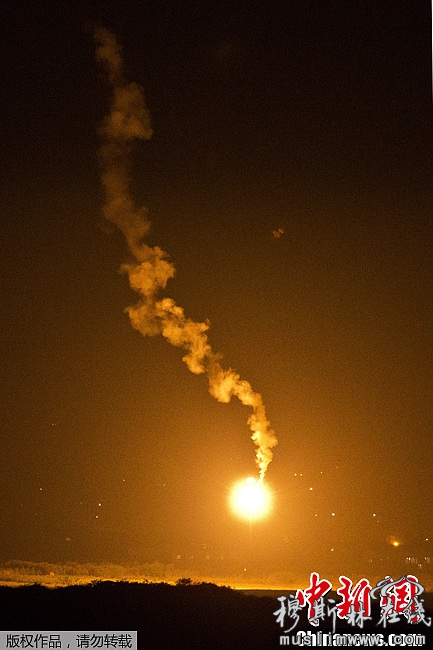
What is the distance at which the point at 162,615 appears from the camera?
742 inches

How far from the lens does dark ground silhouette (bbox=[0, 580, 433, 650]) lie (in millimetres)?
17531

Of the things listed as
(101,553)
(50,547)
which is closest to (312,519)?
(101,553)

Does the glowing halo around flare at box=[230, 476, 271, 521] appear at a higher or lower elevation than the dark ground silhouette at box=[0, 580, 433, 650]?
higher

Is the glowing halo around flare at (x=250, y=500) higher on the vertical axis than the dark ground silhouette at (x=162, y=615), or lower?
higher

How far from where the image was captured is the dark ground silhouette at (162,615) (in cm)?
1753

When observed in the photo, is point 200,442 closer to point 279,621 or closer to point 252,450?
point 252,450

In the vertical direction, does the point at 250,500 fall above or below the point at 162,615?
above

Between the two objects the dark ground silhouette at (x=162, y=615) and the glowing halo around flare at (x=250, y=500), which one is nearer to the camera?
the dark ground silhouette at (x=162, y=615)

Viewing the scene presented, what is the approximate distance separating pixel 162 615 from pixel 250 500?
769 inches

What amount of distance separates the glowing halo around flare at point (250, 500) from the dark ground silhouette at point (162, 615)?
17.1 metres

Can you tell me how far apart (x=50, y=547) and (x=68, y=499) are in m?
2.87

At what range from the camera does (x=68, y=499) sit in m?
40.2

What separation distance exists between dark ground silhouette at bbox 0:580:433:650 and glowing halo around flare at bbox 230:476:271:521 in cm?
1712

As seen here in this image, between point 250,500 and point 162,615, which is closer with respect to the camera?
point 162,615
